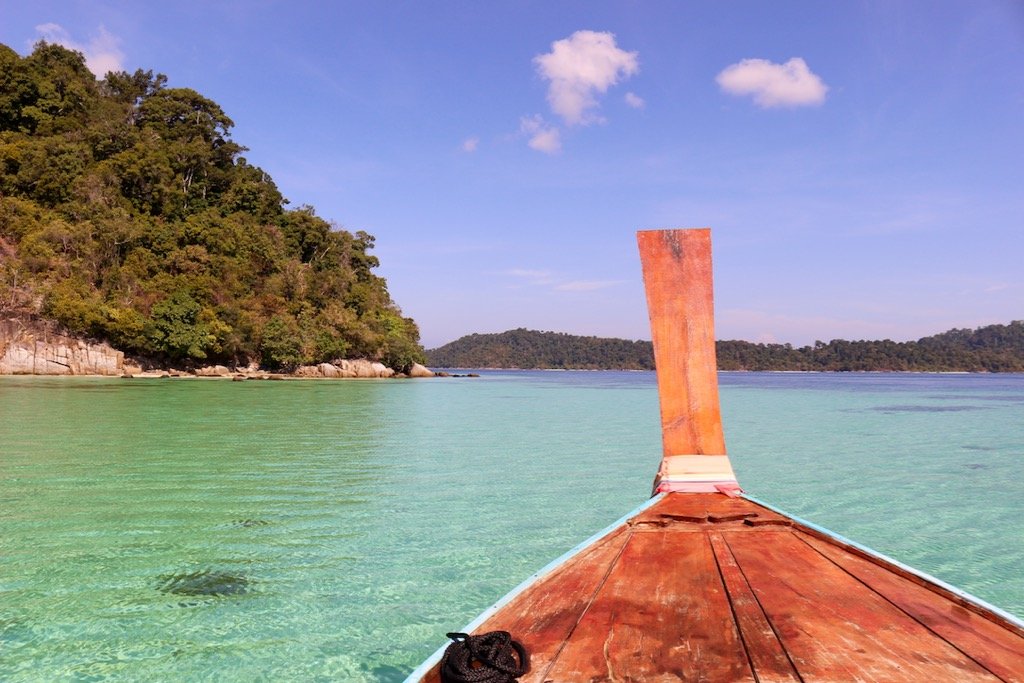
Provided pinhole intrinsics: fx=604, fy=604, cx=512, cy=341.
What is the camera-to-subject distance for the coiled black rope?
1.63m

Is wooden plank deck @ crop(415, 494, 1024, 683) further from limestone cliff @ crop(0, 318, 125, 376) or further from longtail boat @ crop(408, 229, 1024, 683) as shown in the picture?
limestone cliff @ crop(0, 318, 125, 376)

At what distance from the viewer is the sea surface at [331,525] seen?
3.77 meters

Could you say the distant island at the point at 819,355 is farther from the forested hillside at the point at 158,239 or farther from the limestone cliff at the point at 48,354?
the limestone cliff at the point at 48,354

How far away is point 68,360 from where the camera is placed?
46.6 m

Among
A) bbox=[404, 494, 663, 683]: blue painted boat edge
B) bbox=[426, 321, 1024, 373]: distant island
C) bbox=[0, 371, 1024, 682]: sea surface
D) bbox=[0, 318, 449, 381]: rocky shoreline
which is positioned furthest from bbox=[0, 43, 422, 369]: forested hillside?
bbox=[426, 321, 1024, 373]: distant island

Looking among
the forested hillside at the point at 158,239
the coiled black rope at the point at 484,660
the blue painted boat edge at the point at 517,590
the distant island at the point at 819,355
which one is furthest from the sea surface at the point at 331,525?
the distant island at the point at 819,355

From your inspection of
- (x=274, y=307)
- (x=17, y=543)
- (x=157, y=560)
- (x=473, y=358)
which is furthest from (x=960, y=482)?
(x=473, y=358)

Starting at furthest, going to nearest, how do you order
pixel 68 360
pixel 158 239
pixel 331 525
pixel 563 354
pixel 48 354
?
1. pixel 563 354
2. pixel 158 239
3. pixel 68 360
4. pixel 48 354
5. pixel 331 525

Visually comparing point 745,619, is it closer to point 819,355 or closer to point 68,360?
point 68,360

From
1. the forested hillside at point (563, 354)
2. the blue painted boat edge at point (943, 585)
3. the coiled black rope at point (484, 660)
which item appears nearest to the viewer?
the coiled black rope at point (484, 660)

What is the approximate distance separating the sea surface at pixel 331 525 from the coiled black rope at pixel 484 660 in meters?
1.98

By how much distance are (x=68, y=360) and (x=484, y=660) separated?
5636 cm

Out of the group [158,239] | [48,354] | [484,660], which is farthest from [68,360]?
[484,660]

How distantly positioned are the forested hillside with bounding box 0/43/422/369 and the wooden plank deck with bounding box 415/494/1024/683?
178 ft
